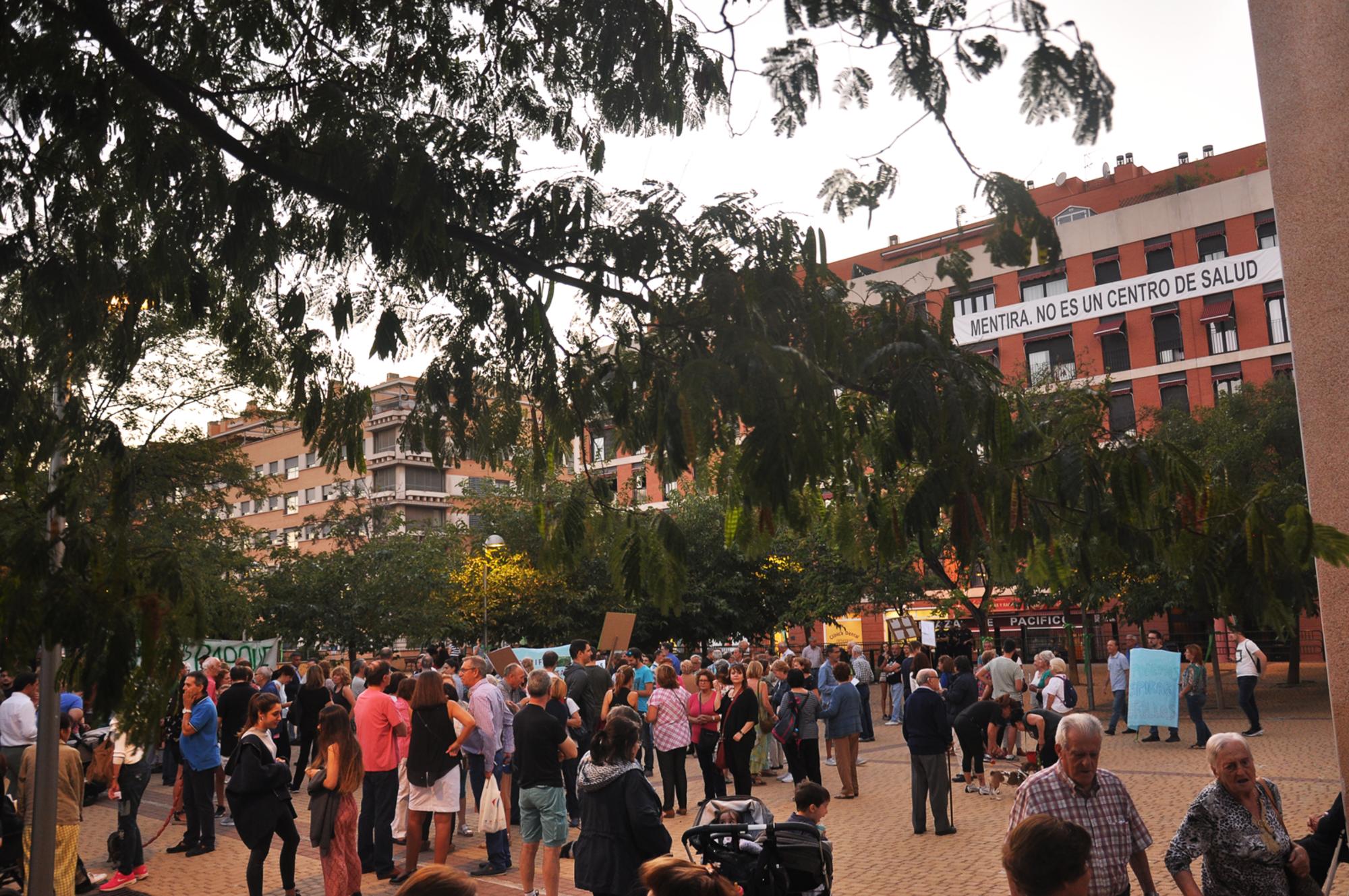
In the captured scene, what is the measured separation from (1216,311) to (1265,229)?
3.41 metres

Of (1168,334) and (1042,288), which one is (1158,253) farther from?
(1042,288)

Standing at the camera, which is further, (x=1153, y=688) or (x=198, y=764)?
(x=1153, y=688)

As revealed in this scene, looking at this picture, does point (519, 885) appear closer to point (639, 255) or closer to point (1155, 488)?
point (639, 255)

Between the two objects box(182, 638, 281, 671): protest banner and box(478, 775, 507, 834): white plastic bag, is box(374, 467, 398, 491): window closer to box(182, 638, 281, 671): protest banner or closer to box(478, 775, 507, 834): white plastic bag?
box(182, 638, 281, 671): protest banner

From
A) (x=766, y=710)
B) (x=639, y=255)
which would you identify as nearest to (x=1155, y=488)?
(x=639, y=255)

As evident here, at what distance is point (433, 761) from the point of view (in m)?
10.2

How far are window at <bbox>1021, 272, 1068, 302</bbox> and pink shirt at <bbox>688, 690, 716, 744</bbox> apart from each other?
37831 mm

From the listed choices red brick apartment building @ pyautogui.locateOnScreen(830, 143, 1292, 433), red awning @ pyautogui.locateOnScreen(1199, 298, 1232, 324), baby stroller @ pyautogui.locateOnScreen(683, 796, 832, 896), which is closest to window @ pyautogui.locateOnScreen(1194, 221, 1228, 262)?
red brick apartment building @ pyautogui.locateOnScreen(830, 143, 1292, 433)

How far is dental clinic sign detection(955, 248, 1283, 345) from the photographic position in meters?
44.1

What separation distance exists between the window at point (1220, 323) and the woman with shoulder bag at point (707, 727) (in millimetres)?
37332

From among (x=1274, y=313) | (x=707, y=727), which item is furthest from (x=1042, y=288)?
(x=707, y=727)

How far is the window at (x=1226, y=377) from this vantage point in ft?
148

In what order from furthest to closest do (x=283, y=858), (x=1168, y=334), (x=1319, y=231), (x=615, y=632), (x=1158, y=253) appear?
(x=1158, y=253) < (x=1168, y=334) < (x=615, y=632) < (x=283, y=858) < (x=1319, y=231)

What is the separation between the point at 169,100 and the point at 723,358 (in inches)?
106
